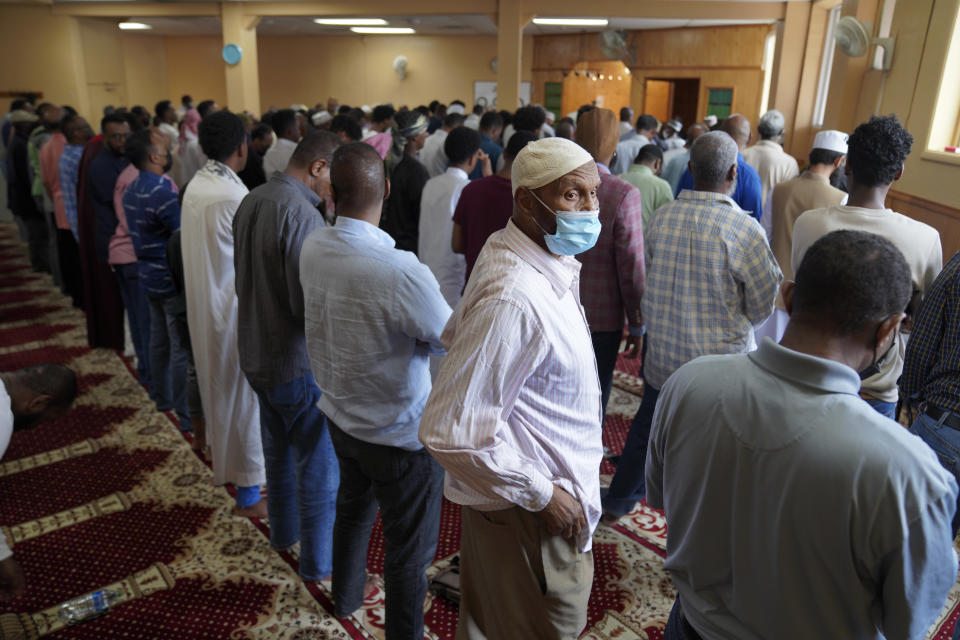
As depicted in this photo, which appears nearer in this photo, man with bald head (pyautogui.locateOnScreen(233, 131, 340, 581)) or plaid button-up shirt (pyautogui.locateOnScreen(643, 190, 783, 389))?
man with bald head (pyautogui.locateOnScreen(233, 131, 340, 581))

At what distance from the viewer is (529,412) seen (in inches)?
57.1

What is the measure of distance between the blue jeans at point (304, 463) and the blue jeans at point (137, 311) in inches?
75.7

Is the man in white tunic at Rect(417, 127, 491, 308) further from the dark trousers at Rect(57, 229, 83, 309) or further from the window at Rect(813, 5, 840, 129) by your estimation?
the window at Rect(813, 5, 840, 129)

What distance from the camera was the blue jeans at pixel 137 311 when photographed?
4.01 meters

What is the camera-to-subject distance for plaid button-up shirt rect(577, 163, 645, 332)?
2791 millimetres

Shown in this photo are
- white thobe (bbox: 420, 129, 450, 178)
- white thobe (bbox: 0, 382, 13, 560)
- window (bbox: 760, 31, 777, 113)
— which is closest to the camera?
white thobe (bbox: 0, 382, 13, 560)

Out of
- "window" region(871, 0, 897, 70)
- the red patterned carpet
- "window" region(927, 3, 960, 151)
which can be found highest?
"window" region(871, 0, 897, 70)

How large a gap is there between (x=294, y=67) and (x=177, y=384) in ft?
50.2

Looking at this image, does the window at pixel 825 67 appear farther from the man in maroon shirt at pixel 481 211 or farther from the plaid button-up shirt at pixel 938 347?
the plaid button-up shirt at pixel 938 347

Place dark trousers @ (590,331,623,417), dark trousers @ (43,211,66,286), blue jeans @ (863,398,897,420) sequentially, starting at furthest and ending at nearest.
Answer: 1. dark trousers @ (43,211,66,286)
2. dark trousers @ (590,331,623,417)
3. blue jeans @ (863,398,897,420)

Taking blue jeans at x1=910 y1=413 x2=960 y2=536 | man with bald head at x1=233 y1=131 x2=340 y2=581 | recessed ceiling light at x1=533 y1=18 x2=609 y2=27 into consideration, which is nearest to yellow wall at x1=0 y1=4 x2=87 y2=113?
recessed ceiling light at x1=533 y1=18 x2=609 y2=27

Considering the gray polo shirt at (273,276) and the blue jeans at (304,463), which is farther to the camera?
the blue jeans at (304,463)

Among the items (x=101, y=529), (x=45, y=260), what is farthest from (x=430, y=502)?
(x=45, y=260)

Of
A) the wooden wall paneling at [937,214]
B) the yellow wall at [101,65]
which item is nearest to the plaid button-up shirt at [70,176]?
the wooden wall paneling at [937,214]
